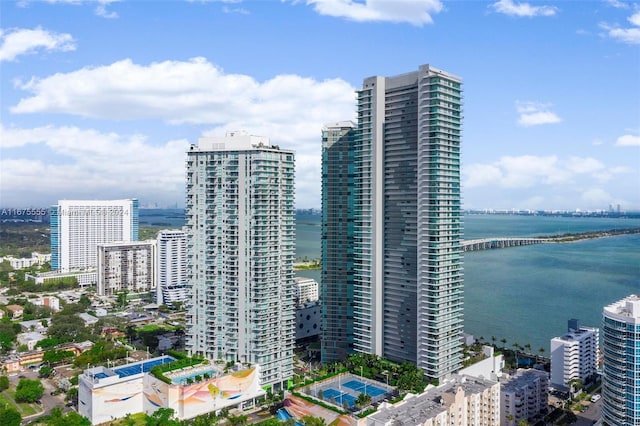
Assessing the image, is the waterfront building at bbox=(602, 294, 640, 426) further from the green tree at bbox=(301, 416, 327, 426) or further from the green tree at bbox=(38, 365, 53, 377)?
the green tree at bbox=(38, 365, 53, 377)

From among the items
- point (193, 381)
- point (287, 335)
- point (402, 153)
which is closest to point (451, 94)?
point (402, 153)

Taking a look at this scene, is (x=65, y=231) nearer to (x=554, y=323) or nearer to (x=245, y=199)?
(x=245, y=199)

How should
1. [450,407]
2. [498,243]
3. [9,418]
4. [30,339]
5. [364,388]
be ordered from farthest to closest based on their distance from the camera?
[498,243], [30,339], [364,388], [9,418], [450,407]

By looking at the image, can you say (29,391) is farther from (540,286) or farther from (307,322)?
(540,286)

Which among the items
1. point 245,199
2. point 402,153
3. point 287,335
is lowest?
point 287,335

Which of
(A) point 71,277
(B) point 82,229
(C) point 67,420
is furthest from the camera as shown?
(B) point 82,229

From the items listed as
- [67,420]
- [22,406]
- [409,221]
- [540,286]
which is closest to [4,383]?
[22,406]
